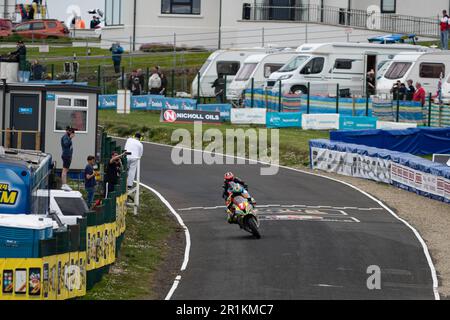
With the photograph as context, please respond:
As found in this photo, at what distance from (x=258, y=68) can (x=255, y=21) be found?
430 inches

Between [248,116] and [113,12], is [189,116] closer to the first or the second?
[248,116]

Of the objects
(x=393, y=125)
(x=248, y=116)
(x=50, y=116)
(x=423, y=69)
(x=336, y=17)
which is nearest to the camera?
(x=50, y=116)

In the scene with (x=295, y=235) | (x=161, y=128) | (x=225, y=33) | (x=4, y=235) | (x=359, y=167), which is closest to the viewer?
(x=4, y=235)

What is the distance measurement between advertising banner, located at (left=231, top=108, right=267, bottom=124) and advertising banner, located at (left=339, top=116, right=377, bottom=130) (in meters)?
3.57

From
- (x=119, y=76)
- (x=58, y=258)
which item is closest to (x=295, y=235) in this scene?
(x=58, y=258)

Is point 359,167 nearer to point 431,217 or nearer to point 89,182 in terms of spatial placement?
point 431,217

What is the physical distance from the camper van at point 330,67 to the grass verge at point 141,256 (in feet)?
62.5

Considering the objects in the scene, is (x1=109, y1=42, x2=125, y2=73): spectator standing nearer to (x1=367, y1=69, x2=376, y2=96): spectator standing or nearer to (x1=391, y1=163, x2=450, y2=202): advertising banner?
(x1=367, y1=69, x2=376, y2=96): spectator standing

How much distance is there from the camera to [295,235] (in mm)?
29953

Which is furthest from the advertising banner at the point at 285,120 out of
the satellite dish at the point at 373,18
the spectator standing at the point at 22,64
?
the satellite dish at the point at 373,18

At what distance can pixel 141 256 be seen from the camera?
27812 millimetres

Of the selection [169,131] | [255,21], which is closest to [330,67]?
[169,131]

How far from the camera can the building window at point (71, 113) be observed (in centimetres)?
3778

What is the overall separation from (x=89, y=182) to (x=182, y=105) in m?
22.0
